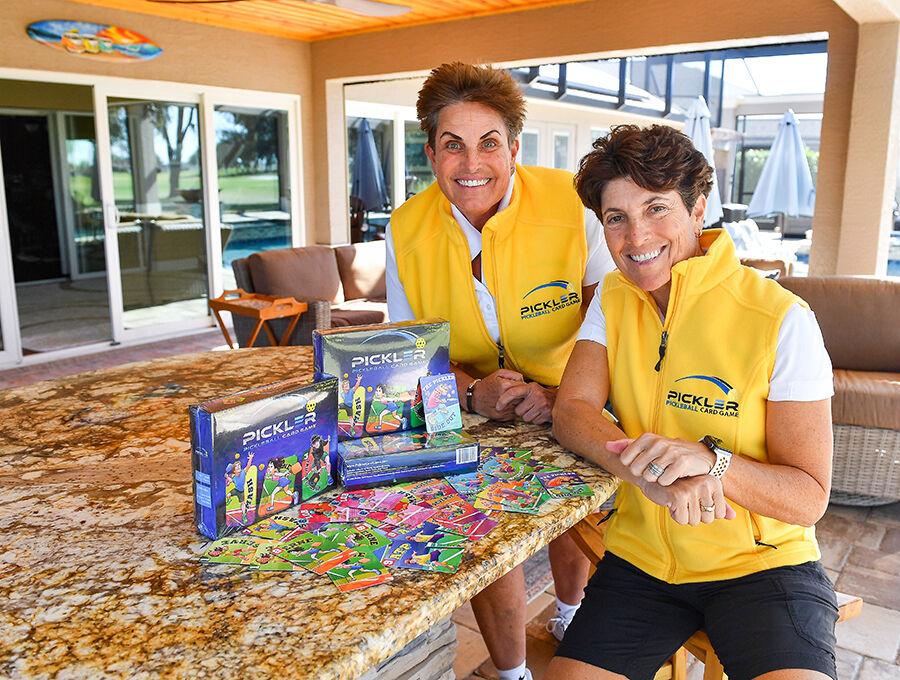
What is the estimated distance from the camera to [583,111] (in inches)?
510

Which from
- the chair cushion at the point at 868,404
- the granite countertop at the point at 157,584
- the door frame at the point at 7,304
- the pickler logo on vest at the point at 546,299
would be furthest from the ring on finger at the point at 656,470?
the door frame at the point at 7,304

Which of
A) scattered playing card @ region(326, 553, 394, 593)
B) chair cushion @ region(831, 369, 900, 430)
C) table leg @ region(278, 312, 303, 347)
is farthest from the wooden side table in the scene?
scattered playing card @ region(326, 553, 394, 593)

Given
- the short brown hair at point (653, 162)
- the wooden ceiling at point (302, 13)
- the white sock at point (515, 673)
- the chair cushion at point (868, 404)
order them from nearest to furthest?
the short brown hair at point (653, 162)
the white sock at point (515, 673)
the chair cushion at point (868, 404)
the wooden ceiling at point (302, 13)

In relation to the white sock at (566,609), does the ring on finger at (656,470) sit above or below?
above

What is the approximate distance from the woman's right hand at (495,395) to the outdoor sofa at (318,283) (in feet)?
13.1

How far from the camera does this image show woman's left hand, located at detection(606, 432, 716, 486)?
4.39 feet

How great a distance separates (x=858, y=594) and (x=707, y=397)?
1.90 metres

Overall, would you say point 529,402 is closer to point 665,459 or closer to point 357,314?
point 665,459

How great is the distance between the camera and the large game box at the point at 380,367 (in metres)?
1.44

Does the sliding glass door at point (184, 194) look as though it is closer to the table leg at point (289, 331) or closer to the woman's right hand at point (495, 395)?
the table leg at point (289, 331)

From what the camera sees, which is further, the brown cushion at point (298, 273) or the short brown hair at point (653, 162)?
the brown cushion at point (298, 273)

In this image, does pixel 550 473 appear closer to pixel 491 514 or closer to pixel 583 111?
pixel 491 514

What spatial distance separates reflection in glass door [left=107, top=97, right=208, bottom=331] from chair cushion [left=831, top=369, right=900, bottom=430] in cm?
612

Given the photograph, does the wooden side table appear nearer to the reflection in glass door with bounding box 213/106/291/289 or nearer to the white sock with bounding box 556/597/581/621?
the reflection in glass door with bounding box 213/106/291/289
